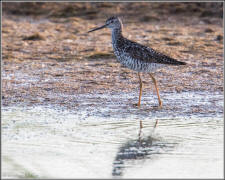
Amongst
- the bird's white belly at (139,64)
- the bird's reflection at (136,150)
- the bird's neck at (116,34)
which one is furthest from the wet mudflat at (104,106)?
the bird's neck at (116,34)

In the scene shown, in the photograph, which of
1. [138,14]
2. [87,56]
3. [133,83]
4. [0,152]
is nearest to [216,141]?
[0,152]

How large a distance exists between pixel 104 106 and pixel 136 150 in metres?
2.46

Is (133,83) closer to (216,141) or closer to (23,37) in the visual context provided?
(216,141)

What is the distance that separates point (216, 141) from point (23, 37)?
915 centimetres

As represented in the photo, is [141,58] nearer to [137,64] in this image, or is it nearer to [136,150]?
[137,64]

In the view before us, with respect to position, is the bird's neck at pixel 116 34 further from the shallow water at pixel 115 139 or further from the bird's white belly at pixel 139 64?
the shallow water at pixel 115 139

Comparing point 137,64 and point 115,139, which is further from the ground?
point 137,64

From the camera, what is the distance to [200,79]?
1083 cm

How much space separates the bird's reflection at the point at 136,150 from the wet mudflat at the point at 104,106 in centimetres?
1

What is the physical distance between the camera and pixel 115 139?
6941 millimetres

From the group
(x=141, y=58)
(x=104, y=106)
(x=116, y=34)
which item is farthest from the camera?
(x=116, y=34)

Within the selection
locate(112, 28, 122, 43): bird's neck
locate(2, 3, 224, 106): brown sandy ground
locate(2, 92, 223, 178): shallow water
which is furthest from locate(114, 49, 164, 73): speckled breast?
locate(2, 3, 224, 106): brown sandy ground

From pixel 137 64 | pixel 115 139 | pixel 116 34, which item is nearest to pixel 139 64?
pixel 137 64

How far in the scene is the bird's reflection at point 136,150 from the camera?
233 inches
